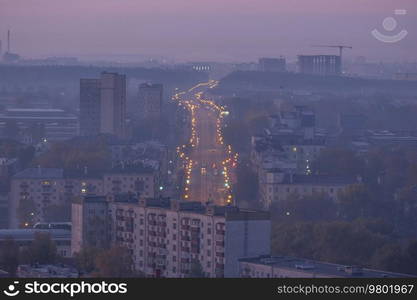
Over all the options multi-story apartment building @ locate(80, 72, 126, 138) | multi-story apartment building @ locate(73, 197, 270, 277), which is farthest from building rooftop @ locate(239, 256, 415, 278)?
multi-story apartment building @ locate(80, 72, 126, 138)

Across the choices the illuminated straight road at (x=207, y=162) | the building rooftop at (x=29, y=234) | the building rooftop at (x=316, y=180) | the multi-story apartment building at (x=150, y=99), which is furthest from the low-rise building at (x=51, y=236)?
the multi-story apartment building at (x=150, y=99)

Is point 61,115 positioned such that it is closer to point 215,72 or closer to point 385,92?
point 385,92

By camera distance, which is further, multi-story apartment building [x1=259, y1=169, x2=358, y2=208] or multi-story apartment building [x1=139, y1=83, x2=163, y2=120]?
multi-story apartment building [x1=139, y1=83, x2=163, y2=120]

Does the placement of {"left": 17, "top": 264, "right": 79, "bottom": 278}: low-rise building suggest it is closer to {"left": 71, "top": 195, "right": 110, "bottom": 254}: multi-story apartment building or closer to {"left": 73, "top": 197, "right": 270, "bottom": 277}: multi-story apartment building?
{"left": 73, "top": 197, "right": 270, "bottom": 277}: multi-story apartment building

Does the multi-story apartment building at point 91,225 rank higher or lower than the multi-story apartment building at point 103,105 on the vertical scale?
lower

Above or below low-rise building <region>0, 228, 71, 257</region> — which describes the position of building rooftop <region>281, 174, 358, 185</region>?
above

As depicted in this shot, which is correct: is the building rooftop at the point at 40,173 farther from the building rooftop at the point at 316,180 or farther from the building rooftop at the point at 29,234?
the building rooftop at the point at 29,234

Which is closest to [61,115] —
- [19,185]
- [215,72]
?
[19,185]
